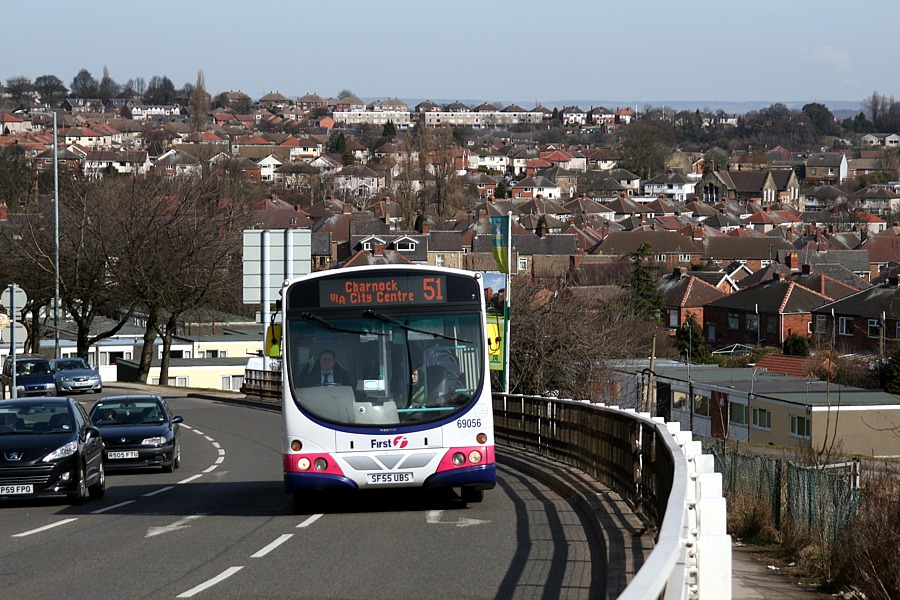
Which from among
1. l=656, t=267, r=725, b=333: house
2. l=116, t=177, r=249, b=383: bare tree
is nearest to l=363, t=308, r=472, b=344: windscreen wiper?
l=116, t=177, r=249, b=383: bare tree

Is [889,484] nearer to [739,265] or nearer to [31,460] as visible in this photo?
[31,460]

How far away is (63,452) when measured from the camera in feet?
52.5

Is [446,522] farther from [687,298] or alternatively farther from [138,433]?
[687,298]

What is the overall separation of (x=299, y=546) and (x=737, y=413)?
4075 cm

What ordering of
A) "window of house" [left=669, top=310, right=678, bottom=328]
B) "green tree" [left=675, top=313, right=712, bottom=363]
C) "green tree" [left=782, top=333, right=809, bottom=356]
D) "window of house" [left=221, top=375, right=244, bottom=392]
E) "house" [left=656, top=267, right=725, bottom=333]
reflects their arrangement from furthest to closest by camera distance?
"window of house" [left=669, top=310, right=678, bottom=328] < "house" [left=656, top=267, right=725, bottom=333] < "green tree" [left=782, top=333, right=809, bottom=356] < "green tree" [left=675, top=313, right=712, bottom=363] < "window of house" [left=221, top=375, right=244, bottom=392]

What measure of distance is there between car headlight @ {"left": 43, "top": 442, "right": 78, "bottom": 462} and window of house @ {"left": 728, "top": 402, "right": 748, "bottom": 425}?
120 feet

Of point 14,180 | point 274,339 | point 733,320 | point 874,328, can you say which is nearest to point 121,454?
point 274,339

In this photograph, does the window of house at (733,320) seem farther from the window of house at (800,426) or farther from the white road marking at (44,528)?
the white road marking at (44,528)

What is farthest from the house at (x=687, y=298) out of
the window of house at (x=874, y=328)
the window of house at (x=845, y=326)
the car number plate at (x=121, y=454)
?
the car number plate at (x=121, y=454)

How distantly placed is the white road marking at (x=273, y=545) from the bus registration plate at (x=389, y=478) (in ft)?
4.20

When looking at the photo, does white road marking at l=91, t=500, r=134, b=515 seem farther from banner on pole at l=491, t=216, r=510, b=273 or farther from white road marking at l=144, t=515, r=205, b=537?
banner on pole at l=491, t=216, r=510, b=273

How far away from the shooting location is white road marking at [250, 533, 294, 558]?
11.7 m

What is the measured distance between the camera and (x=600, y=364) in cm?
4369

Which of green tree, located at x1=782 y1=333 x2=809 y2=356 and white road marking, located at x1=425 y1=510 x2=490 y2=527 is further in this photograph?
green tree, located at x1=782 y1=333 x2=809 y2=356
